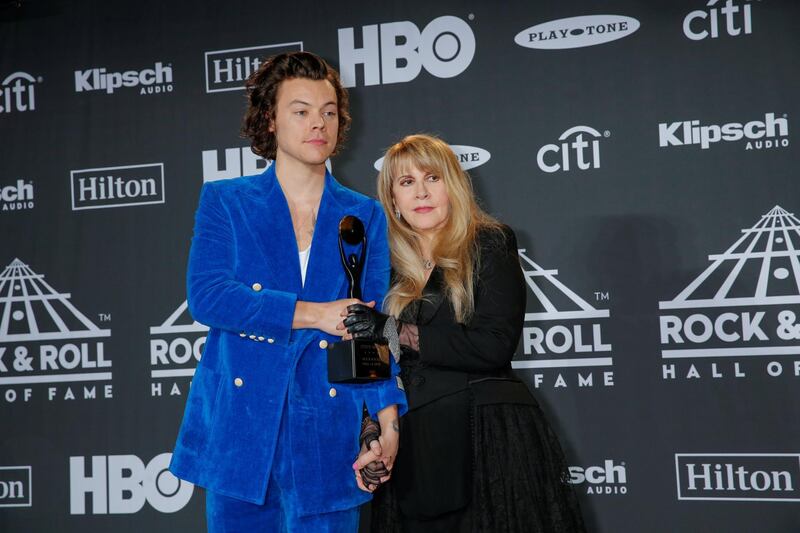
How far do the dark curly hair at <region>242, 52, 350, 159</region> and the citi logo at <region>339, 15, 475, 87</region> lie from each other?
1.78m

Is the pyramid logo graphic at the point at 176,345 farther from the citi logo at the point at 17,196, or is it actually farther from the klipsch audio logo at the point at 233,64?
the klipsch audio logo at the point at 233,64

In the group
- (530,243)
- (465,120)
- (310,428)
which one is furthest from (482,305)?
(465,120)

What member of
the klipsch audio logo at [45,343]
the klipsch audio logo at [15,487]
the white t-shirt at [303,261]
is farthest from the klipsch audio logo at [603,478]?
the klipsch audio logo at [15,487]

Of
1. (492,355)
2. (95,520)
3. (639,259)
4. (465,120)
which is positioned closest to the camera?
(492,355)

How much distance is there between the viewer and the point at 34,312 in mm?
4430

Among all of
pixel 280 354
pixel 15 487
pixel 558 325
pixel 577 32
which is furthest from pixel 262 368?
pixel 15 487

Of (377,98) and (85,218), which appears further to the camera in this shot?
(85,218)

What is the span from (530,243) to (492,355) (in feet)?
5.10

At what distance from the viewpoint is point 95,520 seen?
429 centimetres

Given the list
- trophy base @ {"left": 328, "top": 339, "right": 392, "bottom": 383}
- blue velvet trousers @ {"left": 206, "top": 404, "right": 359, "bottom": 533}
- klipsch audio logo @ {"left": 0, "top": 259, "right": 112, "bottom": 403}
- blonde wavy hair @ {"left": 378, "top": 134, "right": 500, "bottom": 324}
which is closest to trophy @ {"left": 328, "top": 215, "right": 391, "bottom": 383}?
trophy base @ {"left": 328, "top": 339, "right": 392, "bottom": 383}

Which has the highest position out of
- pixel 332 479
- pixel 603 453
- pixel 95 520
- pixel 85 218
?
pixel 85 218

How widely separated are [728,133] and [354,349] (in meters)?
2.43

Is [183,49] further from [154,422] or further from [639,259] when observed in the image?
[639,259]

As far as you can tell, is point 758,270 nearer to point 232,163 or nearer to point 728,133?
point 728,133
